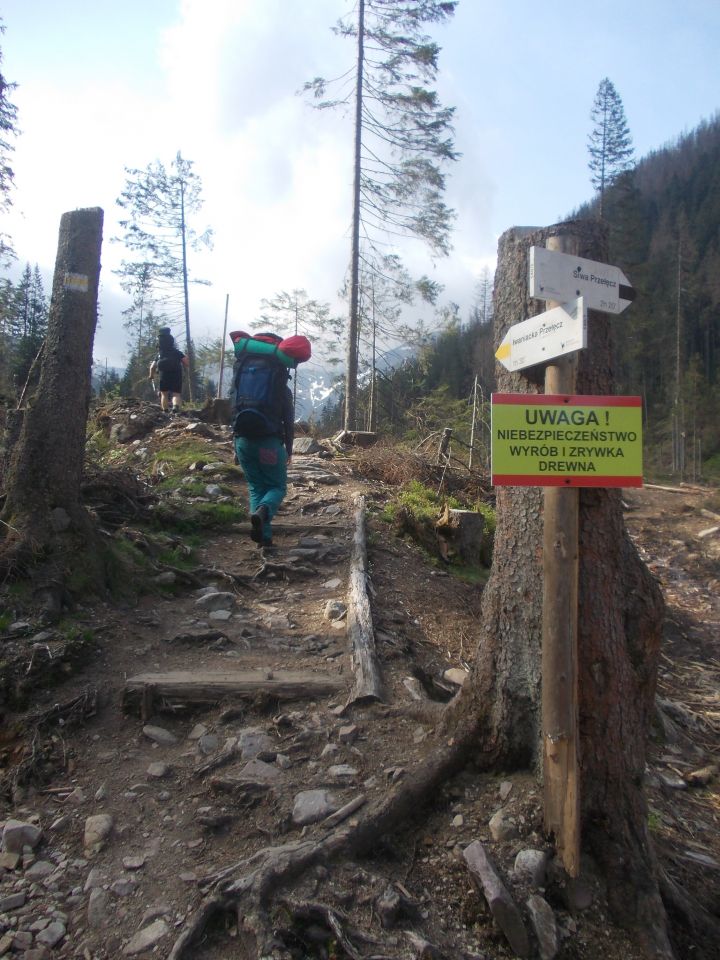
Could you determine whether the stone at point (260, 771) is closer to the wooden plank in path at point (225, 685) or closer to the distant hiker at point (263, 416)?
the wooden plank in path at point (225, 685)

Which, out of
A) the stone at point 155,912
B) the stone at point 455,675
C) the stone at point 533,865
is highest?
the stone at point 455,675

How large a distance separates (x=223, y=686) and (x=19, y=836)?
4.18ft

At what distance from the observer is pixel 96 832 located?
2857 mm

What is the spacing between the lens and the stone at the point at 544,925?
2305 mm

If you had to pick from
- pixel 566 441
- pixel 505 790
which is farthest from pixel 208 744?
pixel 566 441

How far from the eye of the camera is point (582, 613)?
2.74m

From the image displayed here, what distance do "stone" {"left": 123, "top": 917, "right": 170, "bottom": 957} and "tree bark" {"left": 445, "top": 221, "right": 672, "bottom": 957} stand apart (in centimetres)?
153

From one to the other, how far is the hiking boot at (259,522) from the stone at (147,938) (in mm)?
4106

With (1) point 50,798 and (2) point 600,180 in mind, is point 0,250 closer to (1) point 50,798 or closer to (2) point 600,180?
(1) point 50,798

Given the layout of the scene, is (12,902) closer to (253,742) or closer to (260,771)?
(260,771)

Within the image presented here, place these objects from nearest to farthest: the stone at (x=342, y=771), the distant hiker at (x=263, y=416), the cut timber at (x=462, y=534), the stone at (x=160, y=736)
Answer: the stone at (x=342, y=771) < the stone at (x=160, y=736) < the distant hiker at (x=263, y=416) < the cut timber at (x=462, y=534)

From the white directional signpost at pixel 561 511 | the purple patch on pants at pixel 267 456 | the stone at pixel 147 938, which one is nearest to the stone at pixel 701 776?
the white directional signpost at pixel 561 511

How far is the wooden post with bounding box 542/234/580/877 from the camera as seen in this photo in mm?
2545

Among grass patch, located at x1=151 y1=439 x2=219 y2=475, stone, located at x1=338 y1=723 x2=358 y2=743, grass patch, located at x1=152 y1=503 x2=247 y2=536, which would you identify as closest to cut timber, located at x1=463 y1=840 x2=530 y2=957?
stone, located at x1=338 y1=723 x2=358 y2=743
